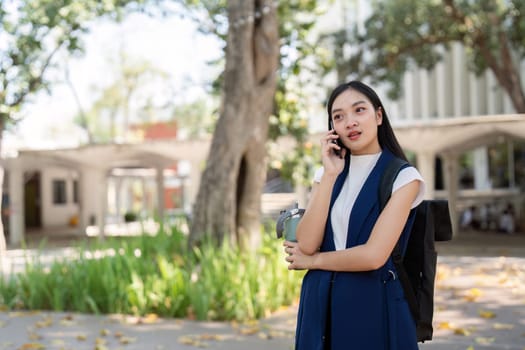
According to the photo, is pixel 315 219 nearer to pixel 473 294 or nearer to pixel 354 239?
pixel 354 239

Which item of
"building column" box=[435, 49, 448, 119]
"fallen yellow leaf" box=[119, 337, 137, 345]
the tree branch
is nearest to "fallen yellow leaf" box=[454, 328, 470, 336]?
"fallen yellow leaf" box=[119, 337, 137, 345]

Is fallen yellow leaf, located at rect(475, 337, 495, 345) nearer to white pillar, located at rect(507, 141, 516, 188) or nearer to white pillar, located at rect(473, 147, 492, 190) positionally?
white pillar, located at rect(507, 141, 516, 188)

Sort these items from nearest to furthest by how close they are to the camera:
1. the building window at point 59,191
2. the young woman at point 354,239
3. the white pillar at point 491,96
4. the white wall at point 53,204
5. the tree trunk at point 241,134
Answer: the young woman at point 354,239 → the tree trunk at point 241,134 → the white pillar at point 491,96 → the white wall at point 53,204 → the building window at point 59,191

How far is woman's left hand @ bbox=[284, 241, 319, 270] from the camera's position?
2.16 metres

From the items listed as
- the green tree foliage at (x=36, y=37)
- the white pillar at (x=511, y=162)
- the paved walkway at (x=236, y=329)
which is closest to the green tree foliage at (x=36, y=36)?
the green tree foliage at (x=36, y=37)

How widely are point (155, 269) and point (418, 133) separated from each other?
10.7m

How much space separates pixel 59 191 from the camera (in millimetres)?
31000

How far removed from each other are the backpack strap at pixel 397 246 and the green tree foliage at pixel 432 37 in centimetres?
1506

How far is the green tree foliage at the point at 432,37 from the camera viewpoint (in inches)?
682

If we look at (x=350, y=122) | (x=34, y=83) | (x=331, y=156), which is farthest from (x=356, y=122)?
(x=34, y=83)

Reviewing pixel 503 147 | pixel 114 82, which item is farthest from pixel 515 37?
pixel 114 82

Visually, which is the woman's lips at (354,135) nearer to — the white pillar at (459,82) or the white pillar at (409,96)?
the white pillar at (459,82)

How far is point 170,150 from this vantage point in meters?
19.8

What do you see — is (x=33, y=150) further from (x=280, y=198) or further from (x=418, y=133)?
(x=418, y=133)
